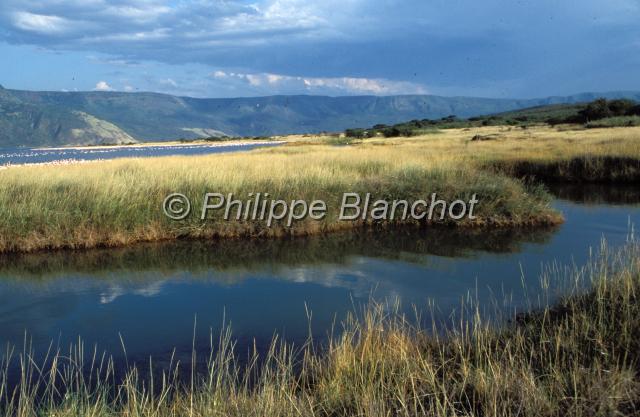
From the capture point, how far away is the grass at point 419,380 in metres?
4.70

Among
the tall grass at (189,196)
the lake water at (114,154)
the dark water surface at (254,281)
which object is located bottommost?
the dark water surface at (254,281)

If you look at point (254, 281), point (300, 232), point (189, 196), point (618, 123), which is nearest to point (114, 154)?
point (189, 196)

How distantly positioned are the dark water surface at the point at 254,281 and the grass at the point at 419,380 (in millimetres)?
1136

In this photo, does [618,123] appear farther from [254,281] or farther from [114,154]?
[114,154]

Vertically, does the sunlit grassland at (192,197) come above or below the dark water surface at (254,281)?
above

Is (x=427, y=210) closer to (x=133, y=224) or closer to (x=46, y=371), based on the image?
(x=133, y=224)

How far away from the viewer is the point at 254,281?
1185 cm

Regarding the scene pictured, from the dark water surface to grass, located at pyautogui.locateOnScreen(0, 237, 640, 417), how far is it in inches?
44.7

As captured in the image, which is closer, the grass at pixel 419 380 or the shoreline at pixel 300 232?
the grass at pixel 419 380

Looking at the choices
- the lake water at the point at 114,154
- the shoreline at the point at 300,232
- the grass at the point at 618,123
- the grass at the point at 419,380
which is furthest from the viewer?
the grass at the point at 618,123

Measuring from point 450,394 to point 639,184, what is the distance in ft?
80.5

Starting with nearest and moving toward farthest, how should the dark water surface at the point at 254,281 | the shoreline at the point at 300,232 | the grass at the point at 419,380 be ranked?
1. the grass at the point at 419,380
2. the dark water surface at the point at 254,281
3. the shoreline at the point at 300,232

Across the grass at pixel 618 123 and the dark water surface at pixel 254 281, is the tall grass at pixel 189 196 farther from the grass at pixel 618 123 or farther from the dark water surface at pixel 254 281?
the grass at pixel 618 123

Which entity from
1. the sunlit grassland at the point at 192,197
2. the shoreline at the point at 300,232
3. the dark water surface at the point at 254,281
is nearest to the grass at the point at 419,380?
the dark water surface at the point at 254,281
